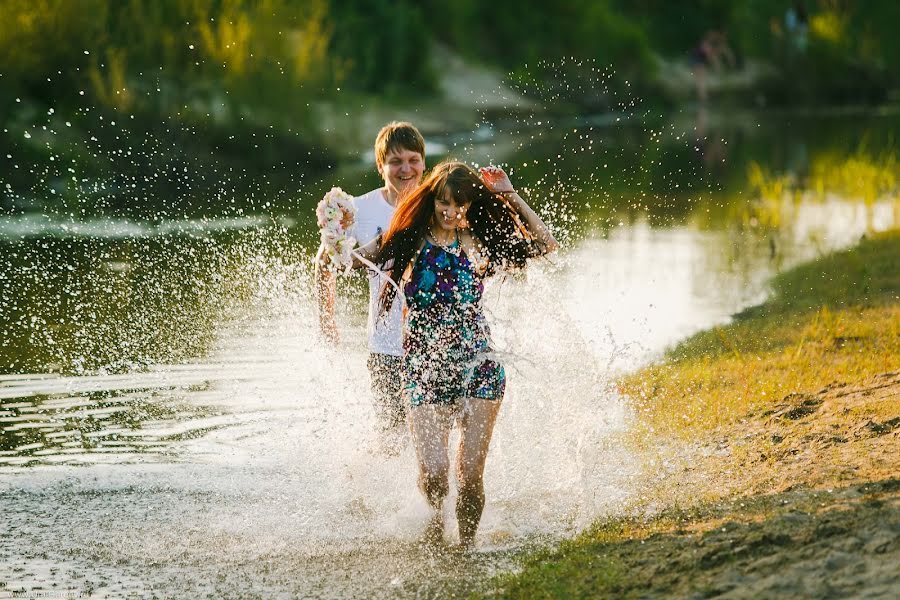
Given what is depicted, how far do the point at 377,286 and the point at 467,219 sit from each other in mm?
640

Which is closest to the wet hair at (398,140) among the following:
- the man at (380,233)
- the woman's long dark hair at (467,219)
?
the man at (380,233)

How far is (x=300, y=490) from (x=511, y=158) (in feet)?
71.1

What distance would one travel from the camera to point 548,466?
792 cm

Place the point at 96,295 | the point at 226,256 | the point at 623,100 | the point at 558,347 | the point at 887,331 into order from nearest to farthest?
the point at 558,347
the point at 887,331
the point at 96,295
the point at 226,256
the point at 623,100

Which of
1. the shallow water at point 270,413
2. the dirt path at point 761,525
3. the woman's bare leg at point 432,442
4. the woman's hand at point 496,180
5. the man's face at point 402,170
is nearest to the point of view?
the dirt path at point 761,525

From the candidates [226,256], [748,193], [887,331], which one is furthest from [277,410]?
[748,193]

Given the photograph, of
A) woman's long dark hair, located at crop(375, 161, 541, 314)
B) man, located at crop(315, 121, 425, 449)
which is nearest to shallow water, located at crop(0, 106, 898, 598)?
woman's long dark hair, located at crop(375, 161, 541, 314)

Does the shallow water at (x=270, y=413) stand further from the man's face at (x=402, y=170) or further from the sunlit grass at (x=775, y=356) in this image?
the man's face at (x=402, y=170)

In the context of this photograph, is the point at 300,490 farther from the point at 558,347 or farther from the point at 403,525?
the point at 558,347

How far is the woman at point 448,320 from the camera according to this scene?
645 centimetres

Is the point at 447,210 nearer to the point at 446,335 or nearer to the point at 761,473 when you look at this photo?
the point at 446,335

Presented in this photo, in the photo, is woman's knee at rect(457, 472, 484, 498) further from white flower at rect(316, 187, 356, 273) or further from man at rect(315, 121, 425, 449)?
white flower at rect(316, 187, 356, 273)

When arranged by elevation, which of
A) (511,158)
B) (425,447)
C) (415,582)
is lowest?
(415,582)

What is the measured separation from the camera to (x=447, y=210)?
259 inches
